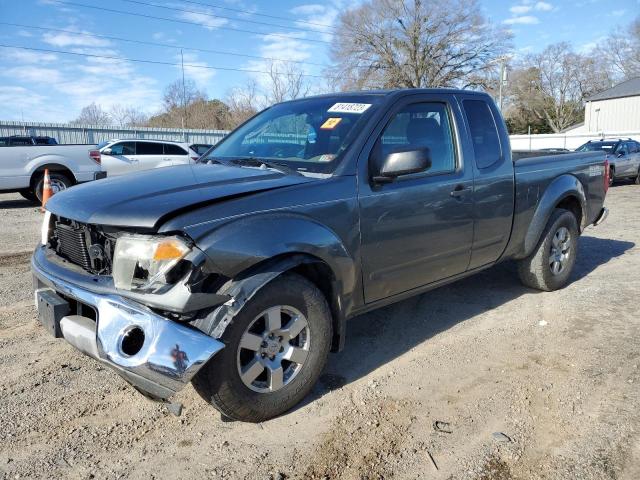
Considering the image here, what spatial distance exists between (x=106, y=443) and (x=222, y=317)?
981 mm

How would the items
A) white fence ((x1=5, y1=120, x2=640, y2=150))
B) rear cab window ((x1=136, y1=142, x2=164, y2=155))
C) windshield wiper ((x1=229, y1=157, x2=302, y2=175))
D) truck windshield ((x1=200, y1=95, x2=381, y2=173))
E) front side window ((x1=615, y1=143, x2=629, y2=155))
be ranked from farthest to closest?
white fence ((x1=5, y1=120, x2=640, y2=150))
front side window ((x1=615, y1=143, x2=629, y2=155))
rear cab window ((x1=136, y1=142, x2=164, y2=155))
truck windshield ((x1=200, y1=95, x2=381, y2=173))
windshield wiper ((x1=229, y1=157, x2=302, y2=175))

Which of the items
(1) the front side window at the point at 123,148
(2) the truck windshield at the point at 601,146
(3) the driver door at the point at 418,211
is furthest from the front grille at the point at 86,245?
(2) the truck windshield at the point at 601,146

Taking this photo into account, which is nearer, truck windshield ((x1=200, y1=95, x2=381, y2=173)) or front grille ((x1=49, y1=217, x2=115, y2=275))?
front grille ((x1=49, y1=217, x2=115, y2=275))

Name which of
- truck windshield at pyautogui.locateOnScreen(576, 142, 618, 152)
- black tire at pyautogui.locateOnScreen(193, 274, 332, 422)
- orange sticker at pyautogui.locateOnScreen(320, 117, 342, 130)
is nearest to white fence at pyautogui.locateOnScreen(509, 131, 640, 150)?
truck windshield at pyautogui.locateOnScreen(576, 142, 618, 152)

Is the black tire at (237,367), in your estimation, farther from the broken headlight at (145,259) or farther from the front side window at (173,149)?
the front side window at (173,149)

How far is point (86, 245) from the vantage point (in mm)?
2979

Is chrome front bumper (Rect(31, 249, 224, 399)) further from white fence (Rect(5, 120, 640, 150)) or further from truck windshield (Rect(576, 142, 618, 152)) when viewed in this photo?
white fence (Rect(5, 120, 640, 150))

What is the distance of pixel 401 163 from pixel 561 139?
36597mm

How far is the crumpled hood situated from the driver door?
613 mm

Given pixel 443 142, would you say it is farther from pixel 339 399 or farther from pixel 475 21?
pixel 475 21

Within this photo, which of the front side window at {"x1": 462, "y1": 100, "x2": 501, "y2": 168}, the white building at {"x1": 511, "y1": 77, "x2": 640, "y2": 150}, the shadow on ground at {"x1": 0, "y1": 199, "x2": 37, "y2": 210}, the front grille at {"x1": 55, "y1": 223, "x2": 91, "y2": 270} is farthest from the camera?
the white building at {"x1": 511, "y1": 77, "x2": 640, "y2": 150}

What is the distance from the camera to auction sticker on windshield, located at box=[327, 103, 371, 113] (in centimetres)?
374

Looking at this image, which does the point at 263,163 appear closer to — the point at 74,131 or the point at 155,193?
the point at 155,193

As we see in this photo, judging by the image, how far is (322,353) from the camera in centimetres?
320
